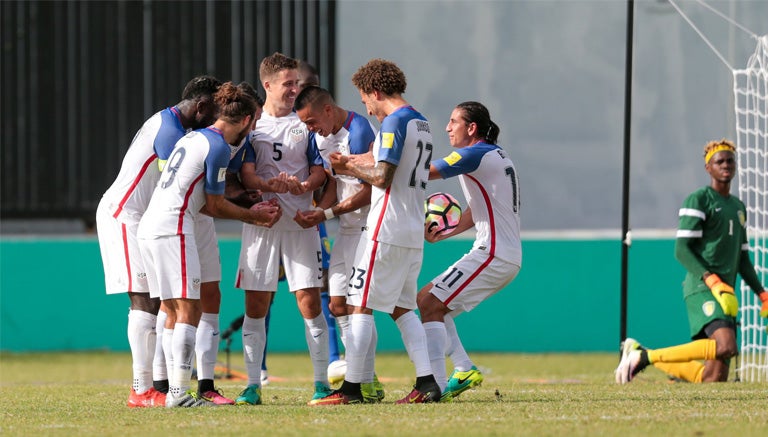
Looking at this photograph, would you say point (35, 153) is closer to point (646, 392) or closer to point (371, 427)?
point (646, 392)

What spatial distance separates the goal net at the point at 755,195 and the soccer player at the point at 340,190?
467 centimetres

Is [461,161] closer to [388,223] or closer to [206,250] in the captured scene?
[388,223]

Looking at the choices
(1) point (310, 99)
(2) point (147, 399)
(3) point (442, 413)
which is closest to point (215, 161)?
(1) point (310, 99)

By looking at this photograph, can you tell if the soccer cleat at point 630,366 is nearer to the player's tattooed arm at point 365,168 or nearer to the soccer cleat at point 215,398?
the player's tattooed arm at point 365,168

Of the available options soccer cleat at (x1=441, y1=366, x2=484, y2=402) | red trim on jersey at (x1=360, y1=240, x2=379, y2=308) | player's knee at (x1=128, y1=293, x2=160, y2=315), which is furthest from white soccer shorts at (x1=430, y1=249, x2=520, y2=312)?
player's knee at (x1=128, y1=293, x2=160, y2=315)

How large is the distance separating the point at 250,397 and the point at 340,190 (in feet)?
4.81

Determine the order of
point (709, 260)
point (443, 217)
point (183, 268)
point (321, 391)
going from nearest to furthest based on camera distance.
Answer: point (183, 268), point (321, 391), point (443, 217), point (709, 260)

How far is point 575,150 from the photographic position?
17.9 metres

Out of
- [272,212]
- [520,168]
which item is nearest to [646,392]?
[272,212]

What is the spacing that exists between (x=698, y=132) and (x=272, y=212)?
1141 centimetres

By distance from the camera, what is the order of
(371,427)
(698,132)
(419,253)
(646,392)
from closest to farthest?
1. (371,427)
2. (419,253)
3. (646,392)
4. (698,132)

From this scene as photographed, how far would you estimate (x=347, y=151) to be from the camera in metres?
7.80

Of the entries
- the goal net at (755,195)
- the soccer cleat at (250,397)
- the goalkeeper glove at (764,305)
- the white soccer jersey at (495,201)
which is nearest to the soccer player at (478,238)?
the white soccer jersey at (495,201)

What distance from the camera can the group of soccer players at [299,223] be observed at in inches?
287
